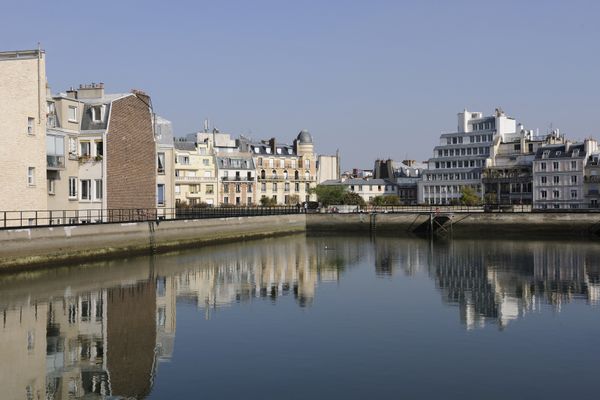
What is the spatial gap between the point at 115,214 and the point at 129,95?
33.7 ft

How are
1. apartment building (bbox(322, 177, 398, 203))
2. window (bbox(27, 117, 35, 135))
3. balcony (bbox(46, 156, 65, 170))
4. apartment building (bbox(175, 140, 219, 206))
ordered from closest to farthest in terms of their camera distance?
1. window (bbox(27, 117, 35, 135))
2. balcony (bbox(46, 156, 65, 170))
3. apartment building (bbox(175, 140, 219, 206))
4. apartment building (bbox(322, 177, 398, 203))

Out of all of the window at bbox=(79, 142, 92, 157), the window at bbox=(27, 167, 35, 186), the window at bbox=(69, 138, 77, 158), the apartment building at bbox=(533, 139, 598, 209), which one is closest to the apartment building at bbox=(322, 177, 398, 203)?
the apartment building at bbox=(533, 139, 598, 209)

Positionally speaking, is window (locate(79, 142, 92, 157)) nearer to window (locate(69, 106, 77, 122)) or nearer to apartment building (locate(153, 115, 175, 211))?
window (locate(69, 106, 77, 122))

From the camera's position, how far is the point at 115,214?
178 ft

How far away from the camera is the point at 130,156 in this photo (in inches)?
2282

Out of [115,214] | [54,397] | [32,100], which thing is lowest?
[54,397]

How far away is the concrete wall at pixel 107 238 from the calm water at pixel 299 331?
1.25m

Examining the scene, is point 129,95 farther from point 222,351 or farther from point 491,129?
point 491,129

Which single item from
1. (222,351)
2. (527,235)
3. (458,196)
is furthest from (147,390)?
(458,196)

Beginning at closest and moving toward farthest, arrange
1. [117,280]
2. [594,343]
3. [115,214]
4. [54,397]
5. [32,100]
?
[54,397] → [594,343] → [117,280] → [32,100] → [115,214]

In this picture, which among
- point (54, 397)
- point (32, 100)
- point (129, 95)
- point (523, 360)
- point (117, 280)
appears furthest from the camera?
point (129, 95)

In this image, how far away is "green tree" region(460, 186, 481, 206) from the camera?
362ft

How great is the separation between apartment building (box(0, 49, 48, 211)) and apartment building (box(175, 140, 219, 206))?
61376 mm

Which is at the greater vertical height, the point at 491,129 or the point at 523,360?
the point at 491,129
